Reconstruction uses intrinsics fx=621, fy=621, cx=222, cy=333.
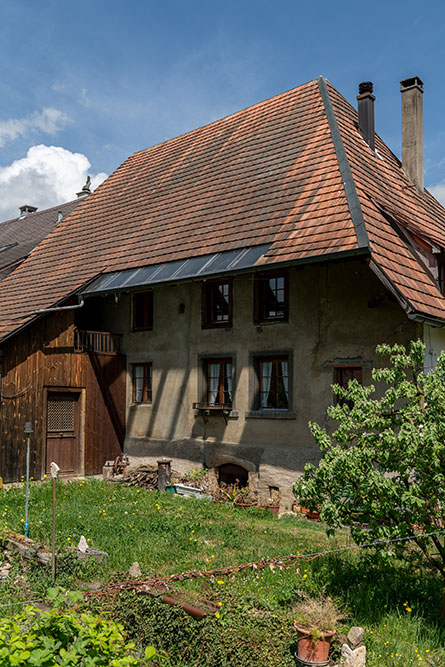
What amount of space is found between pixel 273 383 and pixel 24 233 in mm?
18554

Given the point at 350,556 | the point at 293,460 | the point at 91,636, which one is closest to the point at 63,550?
the point at 350,556

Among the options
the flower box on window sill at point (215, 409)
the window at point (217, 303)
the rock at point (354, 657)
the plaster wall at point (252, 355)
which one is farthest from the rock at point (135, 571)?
the window at point (217, 303)

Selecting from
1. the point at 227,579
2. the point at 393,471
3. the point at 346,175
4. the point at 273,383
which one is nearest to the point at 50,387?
the point at 273,383

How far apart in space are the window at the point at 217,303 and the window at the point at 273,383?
5.02 ft

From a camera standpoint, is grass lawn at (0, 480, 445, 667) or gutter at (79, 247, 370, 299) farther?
gutter at (79, 247, 370, 299)

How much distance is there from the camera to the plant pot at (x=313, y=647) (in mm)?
6047

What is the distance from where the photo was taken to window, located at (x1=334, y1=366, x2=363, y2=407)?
527 inches

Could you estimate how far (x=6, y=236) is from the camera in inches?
1195

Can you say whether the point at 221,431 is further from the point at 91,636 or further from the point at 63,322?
the point at 91,636

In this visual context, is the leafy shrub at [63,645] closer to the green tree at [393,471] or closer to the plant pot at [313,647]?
the plant pot at [313,647]

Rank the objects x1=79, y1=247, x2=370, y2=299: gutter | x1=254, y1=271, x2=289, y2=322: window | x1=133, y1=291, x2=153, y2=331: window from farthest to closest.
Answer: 1. x1=133, y1=291, x2=153, y2=331: window
2. x1=254, y1=271, x2=289, y2=322: window
3. x1=79, y1=247, x2=370, y2=299: gutter

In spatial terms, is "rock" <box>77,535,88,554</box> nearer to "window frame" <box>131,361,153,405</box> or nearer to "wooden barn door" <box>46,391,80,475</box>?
"wooden barn door" <box>46,391,80,475</box>

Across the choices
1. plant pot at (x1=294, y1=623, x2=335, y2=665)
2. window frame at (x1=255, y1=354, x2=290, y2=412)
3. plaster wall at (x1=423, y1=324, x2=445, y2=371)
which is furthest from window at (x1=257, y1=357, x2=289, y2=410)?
plant pot at (x1=294, y1=623, x2=335, y2=665)

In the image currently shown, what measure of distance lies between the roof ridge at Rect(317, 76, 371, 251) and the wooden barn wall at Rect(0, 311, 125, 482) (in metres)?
8.10
